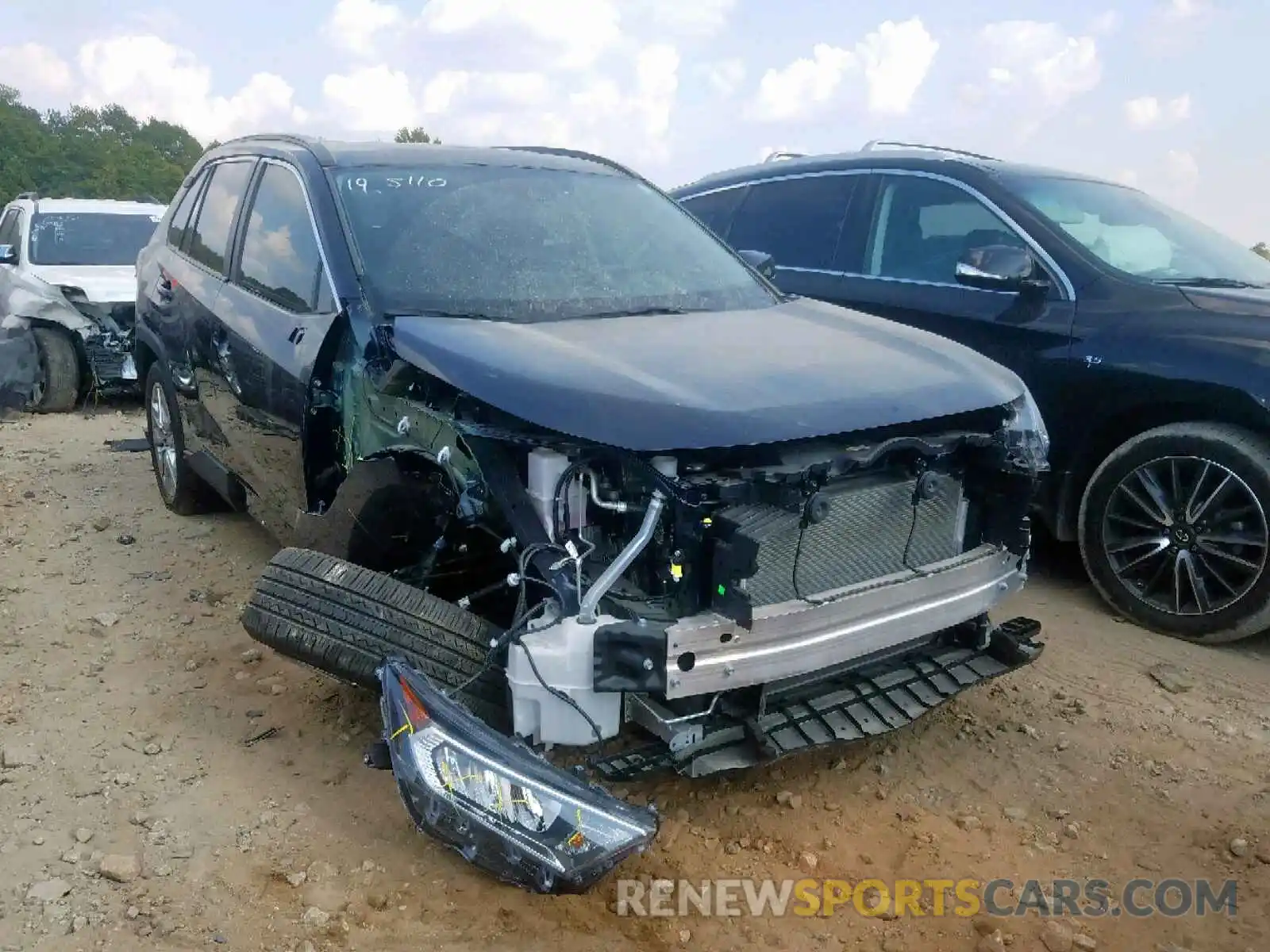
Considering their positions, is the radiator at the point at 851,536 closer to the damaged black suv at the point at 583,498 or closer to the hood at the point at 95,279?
the damaged black suv at the point at 583,498

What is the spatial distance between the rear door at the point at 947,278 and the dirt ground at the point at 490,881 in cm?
120

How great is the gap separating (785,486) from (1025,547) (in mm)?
1097

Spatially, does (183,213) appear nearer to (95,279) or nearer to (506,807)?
(506,807)

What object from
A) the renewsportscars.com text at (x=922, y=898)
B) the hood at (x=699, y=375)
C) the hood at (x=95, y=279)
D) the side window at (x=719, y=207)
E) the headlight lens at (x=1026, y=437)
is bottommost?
the renewsportscars.com text at (x=922, y=898)

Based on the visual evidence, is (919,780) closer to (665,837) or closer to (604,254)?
(665,837)

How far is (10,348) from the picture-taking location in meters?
8.53

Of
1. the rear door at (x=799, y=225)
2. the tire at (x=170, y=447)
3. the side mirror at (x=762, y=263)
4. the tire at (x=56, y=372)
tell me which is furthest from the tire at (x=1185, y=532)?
the tire at (x=56, y=372)

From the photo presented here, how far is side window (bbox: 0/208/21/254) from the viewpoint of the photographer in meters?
9.52

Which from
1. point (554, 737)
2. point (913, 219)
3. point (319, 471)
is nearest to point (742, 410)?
point (554, 737)

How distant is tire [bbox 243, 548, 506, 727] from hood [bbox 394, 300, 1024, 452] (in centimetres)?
59

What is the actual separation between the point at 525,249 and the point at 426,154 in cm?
71

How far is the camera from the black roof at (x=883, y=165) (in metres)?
5.09

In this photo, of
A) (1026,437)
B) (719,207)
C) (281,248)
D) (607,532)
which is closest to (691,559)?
(607,532)

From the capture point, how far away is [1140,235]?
4.86 m
